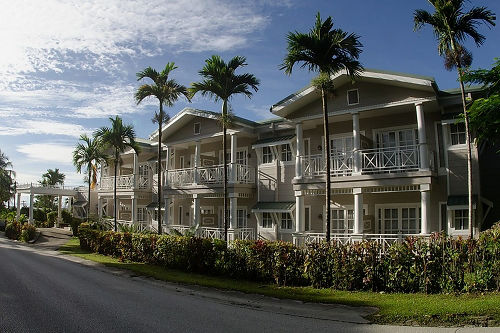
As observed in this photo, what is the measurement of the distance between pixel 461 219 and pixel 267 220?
931cm

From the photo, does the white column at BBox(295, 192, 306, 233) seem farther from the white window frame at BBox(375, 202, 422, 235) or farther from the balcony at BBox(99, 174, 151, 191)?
the balcony at BBox(99, 174, 151, 191)

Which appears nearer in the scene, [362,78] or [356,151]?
[356,151]

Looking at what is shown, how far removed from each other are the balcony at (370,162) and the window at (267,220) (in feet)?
12.0

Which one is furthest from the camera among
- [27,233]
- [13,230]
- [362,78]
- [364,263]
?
[13,230]

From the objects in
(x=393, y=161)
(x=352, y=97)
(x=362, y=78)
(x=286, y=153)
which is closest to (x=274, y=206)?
(x=286, y=153)

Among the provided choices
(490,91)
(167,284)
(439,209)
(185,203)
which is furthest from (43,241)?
(490,91)

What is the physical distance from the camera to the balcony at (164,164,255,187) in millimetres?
21984

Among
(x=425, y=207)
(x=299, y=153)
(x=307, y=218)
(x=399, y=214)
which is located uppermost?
(x=299, y=153)

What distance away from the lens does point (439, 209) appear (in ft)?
53.9

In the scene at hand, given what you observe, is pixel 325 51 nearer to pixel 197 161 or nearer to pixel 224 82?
pixel 224 82

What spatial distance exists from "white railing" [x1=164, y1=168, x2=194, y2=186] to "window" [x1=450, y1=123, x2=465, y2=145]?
46.4ft

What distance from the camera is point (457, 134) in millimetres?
16141

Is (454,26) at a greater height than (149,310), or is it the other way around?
(454,26)

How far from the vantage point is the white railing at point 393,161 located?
1588 centimetres
